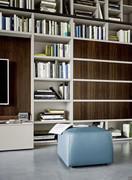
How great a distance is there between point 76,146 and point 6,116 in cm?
166

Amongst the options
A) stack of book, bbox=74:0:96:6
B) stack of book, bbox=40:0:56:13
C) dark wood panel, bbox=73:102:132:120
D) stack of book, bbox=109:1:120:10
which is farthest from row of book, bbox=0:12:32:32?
stack of book, bbox=109:1:120:10

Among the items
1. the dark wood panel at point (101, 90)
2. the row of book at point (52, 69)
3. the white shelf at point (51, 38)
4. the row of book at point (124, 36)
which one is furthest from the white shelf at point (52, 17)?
the dark wood panel at point (101, 90)

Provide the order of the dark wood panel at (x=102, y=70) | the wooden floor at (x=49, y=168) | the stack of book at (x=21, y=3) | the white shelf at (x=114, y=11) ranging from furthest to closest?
the white shelf at (x=114, y=11) < the dark wood panel at (x=102, y=70) < the stack of book at (x=21, y=3) < the wooden floor at (x=49, y=168)

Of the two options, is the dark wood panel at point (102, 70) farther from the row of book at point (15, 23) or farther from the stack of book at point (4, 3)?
the stack of book at point (4, 3)

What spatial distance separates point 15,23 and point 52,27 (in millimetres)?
679

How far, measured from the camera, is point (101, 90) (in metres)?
4.35

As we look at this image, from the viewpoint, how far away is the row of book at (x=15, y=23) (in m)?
3.79

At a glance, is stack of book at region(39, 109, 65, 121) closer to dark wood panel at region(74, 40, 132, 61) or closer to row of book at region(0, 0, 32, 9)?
dark wood panel at region(74, 40, 132, 61)

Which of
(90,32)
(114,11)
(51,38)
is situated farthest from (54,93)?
(114,11)

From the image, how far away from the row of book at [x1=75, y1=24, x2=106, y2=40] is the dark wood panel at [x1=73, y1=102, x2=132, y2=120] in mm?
1299

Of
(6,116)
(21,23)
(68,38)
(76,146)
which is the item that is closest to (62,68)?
(68,38)

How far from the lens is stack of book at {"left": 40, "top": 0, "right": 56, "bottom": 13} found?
13.2 feet

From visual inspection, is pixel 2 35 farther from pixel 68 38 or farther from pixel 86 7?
pixel 86 7

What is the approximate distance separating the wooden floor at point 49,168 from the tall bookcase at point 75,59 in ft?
2.66
